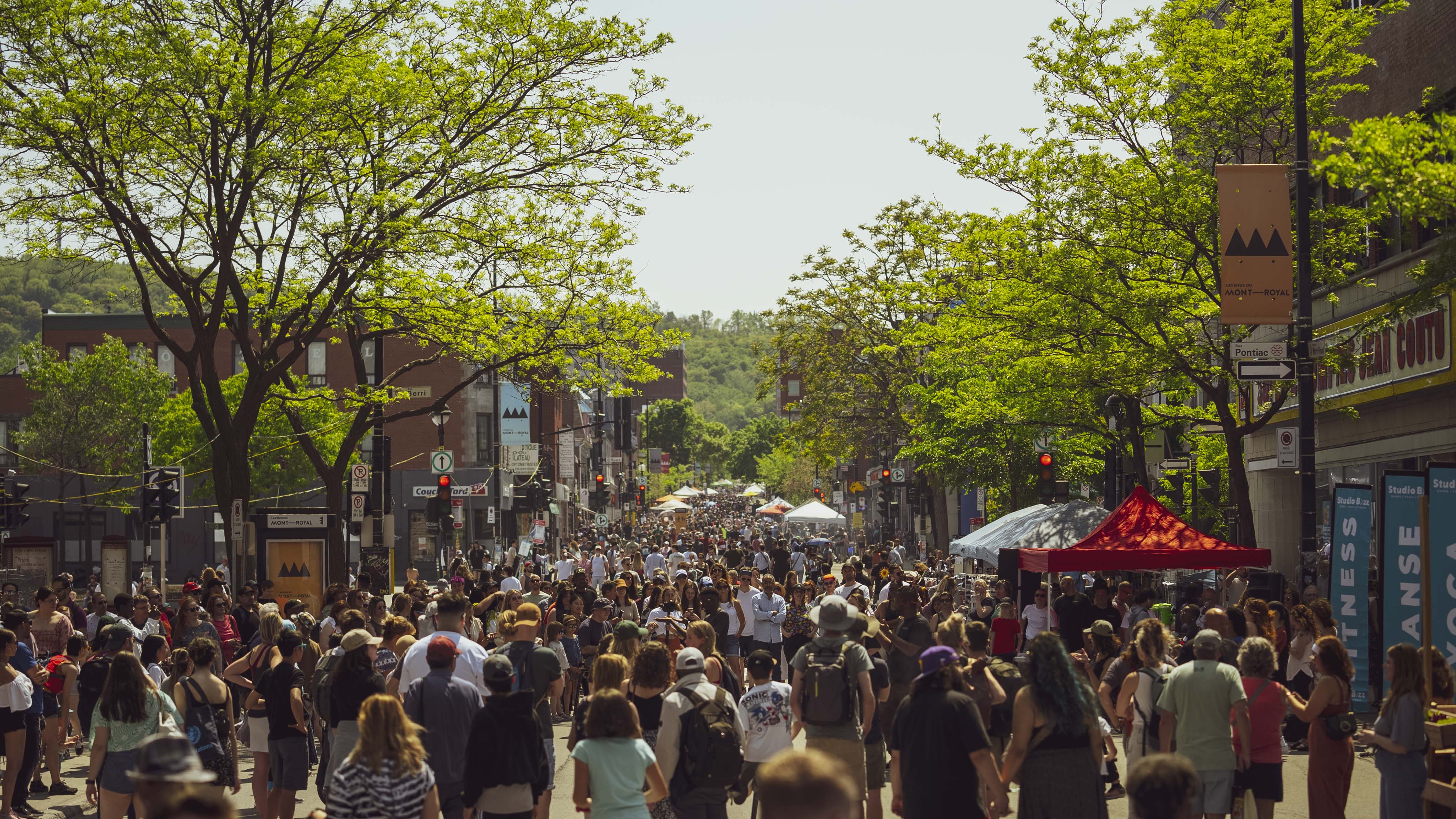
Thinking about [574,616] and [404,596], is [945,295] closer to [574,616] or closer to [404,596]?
[574,616]

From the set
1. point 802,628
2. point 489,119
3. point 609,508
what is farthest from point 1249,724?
point 609,508

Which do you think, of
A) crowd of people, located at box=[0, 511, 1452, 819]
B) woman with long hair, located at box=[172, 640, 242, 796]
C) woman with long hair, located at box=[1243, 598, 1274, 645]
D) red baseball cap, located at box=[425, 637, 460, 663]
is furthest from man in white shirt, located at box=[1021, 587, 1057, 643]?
red baseball cap, located at box=[425, 637, 460, 663]

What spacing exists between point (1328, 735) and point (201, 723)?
7.95 m

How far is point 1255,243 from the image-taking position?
18.0 meters

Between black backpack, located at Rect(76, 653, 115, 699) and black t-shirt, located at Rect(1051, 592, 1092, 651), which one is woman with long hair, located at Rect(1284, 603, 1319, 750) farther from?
black backpack, located at Rect(76, 653, 115, 699)

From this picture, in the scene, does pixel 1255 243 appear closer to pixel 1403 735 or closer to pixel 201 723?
pixel 1403 735

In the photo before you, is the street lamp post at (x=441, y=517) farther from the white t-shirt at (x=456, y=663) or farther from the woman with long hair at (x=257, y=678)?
the white t-shirt at (x=456, y=663)

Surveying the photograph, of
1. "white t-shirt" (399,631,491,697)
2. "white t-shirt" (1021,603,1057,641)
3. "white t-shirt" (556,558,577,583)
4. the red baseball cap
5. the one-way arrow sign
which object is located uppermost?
the one-way arrow sign

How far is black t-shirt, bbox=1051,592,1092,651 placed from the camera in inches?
691

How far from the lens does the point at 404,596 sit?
Result: 15.4 metres

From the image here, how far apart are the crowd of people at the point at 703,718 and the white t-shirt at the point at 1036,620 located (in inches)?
85.3

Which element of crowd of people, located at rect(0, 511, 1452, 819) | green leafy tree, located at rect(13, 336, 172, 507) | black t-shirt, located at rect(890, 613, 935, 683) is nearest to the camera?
crowd of people, located at rect(0, 511, 1452, 819)

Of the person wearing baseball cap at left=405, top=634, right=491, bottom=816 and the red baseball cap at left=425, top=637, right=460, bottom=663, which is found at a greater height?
the red baseball cap at left=425, top=637, right=460, bottom=663

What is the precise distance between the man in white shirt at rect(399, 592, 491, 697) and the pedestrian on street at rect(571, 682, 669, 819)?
274 cm
